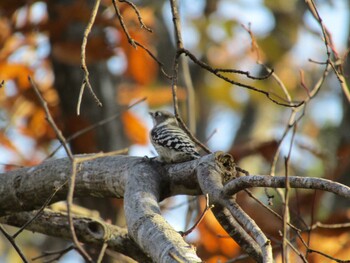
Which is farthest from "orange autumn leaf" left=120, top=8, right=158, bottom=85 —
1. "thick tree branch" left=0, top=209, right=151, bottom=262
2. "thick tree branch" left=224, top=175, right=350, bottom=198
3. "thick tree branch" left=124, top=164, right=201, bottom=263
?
"thick tree branch" left=224, top=175, right=350, bottom=198

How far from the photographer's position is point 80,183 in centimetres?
416

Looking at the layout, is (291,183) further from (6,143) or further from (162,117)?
(6,143)

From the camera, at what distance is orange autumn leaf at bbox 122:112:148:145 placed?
874 cm

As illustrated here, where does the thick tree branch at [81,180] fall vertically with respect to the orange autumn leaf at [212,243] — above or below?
below

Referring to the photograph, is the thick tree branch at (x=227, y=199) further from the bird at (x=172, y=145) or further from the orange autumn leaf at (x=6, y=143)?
the orange autumn leaf at (x=6, y=143)

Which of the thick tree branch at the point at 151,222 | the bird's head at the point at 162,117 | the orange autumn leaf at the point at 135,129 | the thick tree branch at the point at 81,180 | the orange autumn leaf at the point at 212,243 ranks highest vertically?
the orange autumn leaf at the point at 135,129

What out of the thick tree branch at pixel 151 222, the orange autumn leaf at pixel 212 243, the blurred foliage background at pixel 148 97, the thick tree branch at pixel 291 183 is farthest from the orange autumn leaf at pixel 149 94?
the thick tree branch at pixel 291 183

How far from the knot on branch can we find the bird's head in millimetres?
3443

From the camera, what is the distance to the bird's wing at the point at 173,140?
501cm

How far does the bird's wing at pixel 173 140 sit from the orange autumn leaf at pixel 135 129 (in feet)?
8.74

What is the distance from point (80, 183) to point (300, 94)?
874cm

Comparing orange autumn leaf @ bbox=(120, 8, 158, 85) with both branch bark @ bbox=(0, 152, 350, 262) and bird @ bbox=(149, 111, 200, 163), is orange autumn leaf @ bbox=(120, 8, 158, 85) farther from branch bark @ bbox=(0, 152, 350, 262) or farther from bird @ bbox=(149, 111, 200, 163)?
branch bark @ bbox=(0, 152, 350, 262)

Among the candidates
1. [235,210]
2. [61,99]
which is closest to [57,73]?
[61,99]

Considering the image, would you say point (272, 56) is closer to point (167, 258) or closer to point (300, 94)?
point (300, 94)
